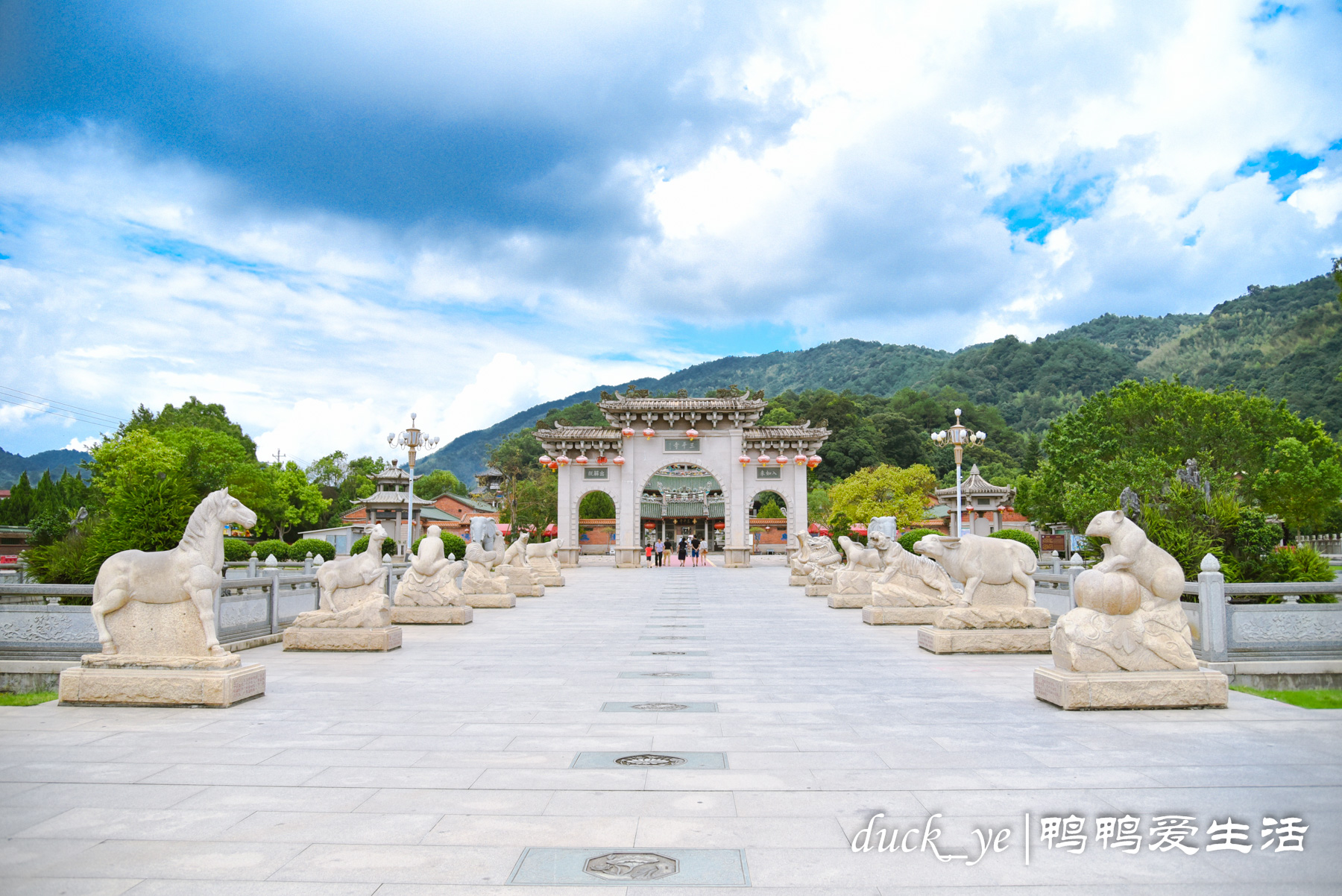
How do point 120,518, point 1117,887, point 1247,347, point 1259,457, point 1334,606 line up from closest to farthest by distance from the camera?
point 1117,887, point 1334,606, point 120,518, point 1259,457, point 1247,347

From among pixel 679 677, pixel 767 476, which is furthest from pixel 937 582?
pixel 767 476

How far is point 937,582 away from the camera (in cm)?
1239

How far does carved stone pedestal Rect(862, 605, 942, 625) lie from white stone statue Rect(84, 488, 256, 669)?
883cm

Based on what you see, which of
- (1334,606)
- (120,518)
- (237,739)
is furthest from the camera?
(120,518)

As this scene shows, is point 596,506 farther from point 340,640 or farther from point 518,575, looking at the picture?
point 340,640

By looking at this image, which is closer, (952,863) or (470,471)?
(952,863)

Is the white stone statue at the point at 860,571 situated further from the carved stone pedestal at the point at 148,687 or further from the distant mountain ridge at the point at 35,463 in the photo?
the distant mountain ridge at the point at 35,463

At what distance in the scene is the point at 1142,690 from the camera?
6133 millimetres

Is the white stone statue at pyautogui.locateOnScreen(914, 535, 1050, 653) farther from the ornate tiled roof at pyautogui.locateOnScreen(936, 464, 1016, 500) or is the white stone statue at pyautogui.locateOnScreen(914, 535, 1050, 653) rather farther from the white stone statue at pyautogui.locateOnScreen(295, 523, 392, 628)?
the ornate tiled roof at pyautogui.locateOnScreen(936, 464, 1016, 500)

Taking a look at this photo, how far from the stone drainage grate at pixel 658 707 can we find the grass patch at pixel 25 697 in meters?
6.04

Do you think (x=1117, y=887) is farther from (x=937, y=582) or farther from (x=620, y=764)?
(x=937, y=582)

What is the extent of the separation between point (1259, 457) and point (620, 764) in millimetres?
32617

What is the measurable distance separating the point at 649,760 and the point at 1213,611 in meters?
6.67

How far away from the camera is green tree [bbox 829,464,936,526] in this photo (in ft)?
113
